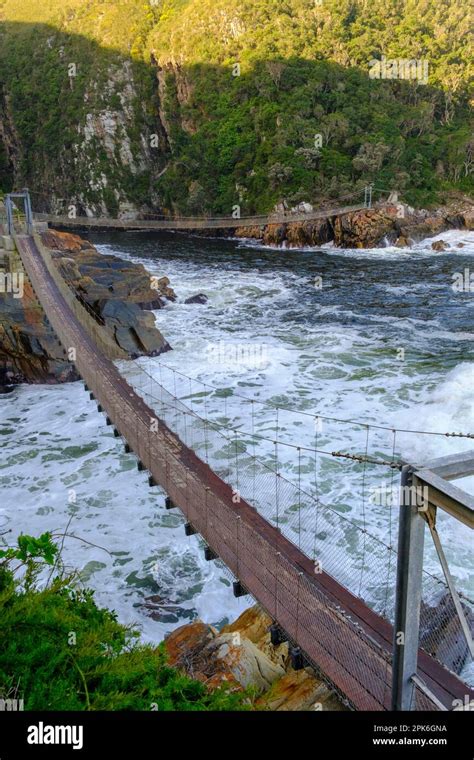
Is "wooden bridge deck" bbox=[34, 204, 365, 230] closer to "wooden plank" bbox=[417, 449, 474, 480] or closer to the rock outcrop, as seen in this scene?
the rock outcrop

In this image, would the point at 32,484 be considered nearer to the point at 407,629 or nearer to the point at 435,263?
the point at 407,629

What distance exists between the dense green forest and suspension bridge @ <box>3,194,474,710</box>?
23.4 meters

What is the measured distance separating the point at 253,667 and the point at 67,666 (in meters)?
1.66

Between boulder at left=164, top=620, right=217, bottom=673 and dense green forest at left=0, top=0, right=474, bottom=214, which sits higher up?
dense green forest at left=0, top=0, right=474, bottom=214

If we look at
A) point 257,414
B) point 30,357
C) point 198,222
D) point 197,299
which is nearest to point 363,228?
point 198,222

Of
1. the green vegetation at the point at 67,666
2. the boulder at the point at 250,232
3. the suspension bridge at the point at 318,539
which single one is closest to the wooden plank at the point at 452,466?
the suspension bridge at the point at 318,539

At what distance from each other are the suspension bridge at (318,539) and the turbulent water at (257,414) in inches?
6.2

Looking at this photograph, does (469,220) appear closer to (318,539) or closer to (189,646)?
(318,539)

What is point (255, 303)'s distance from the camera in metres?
17.6

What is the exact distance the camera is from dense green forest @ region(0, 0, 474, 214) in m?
32.0

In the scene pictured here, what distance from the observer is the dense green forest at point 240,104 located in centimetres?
3197

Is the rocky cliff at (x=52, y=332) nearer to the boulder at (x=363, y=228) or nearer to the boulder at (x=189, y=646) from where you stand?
the boulder at (x=189, y=646)

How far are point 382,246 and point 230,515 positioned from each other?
23.1 meters

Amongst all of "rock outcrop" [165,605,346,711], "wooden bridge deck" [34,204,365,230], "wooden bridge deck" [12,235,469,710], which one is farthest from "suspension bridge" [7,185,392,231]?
"rock outcrop" [165,605,346,711]
